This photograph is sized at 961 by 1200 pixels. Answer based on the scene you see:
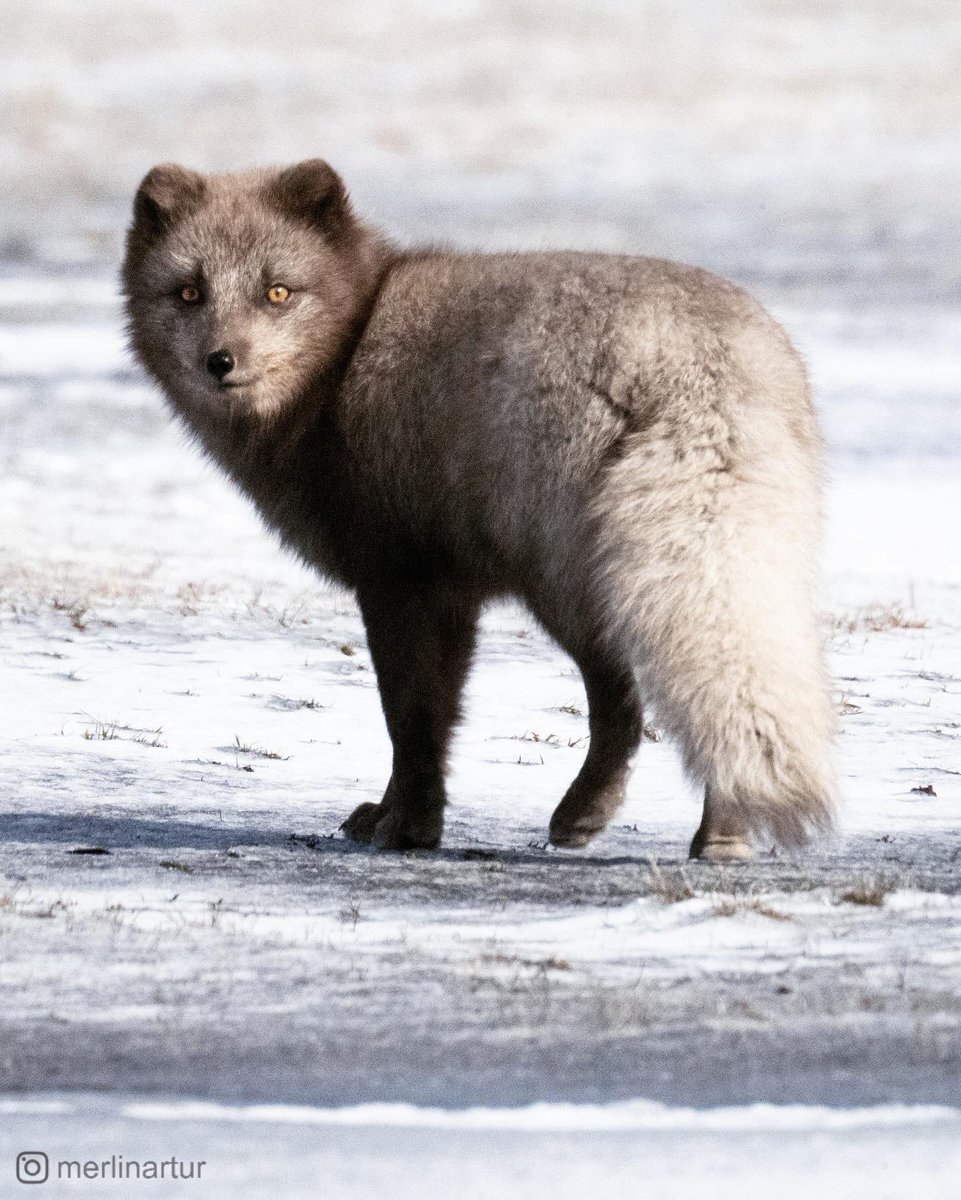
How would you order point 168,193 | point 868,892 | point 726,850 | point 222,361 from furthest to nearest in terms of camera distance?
point 168,193 → point 222,361 → point 726,850 → point 868,892

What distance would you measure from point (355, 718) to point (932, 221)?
35254mm

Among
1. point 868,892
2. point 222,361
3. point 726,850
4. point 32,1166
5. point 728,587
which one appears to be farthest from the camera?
point 222,361

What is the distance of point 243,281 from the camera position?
6.23 meters

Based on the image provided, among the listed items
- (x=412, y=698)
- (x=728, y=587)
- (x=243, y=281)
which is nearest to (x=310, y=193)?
(x=243, y=281)

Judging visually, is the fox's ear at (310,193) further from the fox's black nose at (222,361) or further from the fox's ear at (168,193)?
the fox's black nose at (222,361)

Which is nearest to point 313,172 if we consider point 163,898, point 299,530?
point 299,530

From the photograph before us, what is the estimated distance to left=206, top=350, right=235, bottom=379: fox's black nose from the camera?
604 cm

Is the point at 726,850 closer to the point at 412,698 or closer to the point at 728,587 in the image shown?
the point at 728,587

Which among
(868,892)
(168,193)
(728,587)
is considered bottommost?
(868,892)

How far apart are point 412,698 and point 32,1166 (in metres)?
3.01

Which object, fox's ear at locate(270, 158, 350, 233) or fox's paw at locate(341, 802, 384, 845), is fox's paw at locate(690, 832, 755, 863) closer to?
fox's paw at locate(341, 802, 384, 845)

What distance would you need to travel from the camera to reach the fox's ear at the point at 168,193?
6.44m

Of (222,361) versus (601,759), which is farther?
(601,759)

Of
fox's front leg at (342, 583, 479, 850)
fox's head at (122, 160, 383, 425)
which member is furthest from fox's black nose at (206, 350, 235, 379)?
fox's front leg at (342, 583, 479, 850)
